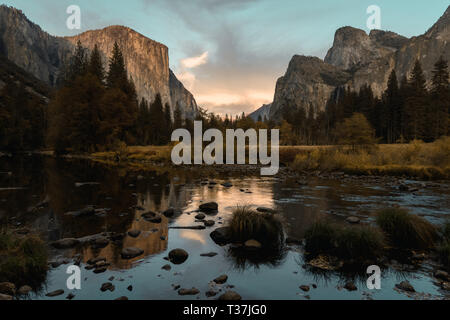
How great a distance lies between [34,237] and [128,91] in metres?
54.9

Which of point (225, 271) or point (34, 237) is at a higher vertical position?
point (34, 237)

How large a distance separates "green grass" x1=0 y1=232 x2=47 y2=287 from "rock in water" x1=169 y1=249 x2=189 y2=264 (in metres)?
2.53

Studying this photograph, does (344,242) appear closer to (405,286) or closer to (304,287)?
(405,286)

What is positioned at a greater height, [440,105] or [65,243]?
[440,105]

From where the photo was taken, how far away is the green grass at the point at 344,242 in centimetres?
620

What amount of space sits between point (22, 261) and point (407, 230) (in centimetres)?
910

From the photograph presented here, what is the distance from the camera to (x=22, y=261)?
5.00 m

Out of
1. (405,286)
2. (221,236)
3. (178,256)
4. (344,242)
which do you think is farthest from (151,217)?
(405,286)

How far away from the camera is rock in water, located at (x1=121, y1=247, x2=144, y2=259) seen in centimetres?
616

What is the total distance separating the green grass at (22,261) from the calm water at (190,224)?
0.85 feet

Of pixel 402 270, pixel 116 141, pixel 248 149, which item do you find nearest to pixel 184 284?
pixel 402 270

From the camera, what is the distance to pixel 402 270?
559 cm
